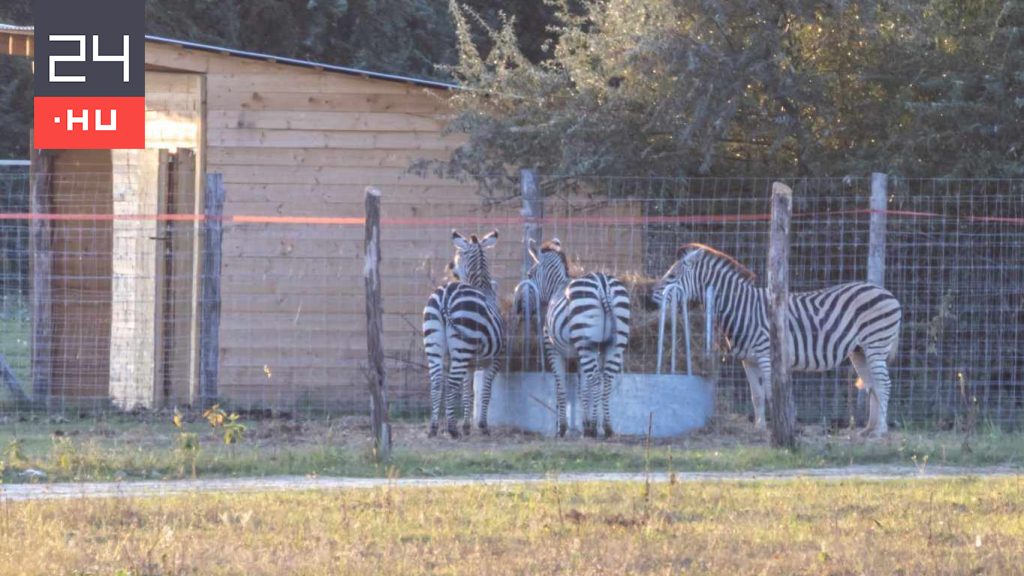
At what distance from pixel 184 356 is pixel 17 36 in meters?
4.31

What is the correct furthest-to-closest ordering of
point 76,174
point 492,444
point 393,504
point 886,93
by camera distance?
1. point 76,174
2. point 886,93
3. point 492,444
4. point 393,504

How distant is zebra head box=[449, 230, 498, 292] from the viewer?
15000mm

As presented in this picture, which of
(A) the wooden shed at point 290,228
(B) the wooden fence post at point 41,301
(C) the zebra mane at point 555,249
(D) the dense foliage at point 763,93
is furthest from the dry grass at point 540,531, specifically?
(B) the wooden fence post at point 41,301

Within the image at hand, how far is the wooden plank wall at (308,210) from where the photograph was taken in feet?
56.2

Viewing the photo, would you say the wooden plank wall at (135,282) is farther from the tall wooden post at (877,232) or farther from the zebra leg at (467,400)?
the tall wooden post at (877,232)

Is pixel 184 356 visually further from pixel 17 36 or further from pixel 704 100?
pixel 704 100

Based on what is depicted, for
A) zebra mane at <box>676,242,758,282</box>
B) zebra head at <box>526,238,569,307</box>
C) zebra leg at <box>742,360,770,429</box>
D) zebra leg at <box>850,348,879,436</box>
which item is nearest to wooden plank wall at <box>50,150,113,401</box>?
zebra head at <box>526,238,569,307</box>

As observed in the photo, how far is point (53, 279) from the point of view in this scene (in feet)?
57.6

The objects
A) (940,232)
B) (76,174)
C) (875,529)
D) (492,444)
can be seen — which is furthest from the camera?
(76,174)

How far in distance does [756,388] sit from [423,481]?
5056 millimetres

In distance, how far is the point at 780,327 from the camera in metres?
12.5

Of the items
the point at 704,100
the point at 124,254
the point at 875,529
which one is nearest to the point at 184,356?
the point at 124,254

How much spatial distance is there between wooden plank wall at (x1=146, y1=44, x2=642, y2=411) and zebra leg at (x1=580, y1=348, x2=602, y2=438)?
3.41 meters

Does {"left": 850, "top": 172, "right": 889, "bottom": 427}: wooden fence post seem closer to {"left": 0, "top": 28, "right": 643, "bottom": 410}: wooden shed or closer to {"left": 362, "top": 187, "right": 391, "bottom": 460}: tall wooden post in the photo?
{"left": 0, "top": 28, "right": 643, "bottom": 410}: wooden shed
